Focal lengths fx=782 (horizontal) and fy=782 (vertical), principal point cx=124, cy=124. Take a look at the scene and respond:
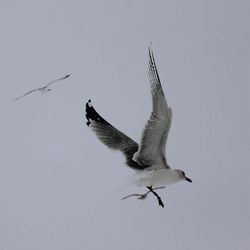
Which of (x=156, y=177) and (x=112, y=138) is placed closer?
(x=156, y=177)

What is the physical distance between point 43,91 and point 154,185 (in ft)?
6.26

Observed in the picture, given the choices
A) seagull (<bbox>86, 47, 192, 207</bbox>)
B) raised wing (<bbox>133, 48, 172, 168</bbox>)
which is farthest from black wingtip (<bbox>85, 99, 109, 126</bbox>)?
raised wing (<bbox>133, 48, 172, 168</bbox>)

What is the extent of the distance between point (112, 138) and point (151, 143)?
1.27 ft

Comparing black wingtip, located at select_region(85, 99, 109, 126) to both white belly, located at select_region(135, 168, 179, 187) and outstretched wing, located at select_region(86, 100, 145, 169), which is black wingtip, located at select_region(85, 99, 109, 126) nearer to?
outstretched wing, located at select_region(86, 100, 145, 169)

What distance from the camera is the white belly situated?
4.72m

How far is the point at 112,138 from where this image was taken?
4.97 meters

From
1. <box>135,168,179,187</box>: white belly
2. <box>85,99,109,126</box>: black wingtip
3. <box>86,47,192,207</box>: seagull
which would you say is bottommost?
<box>135,168,179,187</box>: white belly

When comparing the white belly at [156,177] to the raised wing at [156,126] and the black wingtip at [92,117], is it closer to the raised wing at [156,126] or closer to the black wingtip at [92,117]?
the raised wing at [156,126]

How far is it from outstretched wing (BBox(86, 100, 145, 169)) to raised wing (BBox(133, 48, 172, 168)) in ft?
0.46

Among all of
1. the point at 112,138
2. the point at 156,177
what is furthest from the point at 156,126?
the point at 112,138

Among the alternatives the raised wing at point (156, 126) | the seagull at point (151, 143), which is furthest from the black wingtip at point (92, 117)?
the raised wing at point (156, 126)

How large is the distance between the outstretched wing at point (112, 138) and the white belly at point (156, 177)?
0.36 ft

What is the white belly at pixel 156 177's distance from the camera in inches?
186

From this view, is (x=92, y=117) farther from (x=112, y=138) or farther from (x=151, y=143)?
(x=151, y=143)
